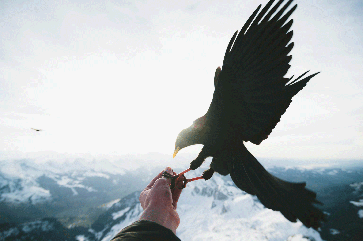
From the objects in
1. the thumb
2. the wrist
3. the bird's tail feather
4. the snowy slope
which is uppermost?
the bird's tail feather

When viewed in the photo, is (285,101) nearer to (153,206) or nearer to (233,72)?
(233,72)

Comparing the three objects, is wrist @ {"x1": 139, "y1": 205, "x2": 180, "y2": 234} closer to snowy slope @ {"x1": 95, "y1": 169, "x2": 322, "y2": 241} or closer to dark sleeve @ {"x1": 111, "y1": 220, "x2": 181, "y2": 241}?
dark sleeve @ {"x1": 111, "y1": 220, "x2": 181, "y2": 241}

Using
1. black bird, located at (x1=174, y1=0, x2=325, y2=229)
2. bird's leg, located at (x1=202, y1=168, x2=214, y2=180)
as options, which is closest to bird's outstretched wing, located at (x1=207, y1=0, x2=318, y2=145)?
black bird, located at (x1=174, y1=0, x2=325, y2=229)

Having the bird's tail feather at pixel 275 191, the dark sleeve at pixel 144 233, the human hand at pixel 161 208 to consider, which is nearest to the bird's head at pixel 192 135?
the bird's tail feather at pixel 275 191

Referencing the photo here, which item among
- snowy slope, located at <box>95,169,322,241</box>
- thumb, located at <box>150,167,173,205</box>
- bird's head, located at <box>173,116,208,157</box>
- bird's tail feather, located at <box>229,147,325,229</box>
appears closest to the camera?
bird's tail feather, located at <box>229,147,325,229</box>

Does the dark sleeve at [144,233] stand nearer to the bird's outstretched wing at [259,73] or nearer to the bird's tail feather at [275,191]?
the bird's tail feather at [275,191]

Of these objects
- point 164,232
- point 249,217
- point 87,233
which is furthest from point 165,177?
point 249,217

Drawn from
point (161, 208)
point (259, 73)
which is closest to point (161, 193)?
point (161, 208)

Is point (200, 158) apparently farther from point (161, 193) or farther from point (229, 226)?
point (229, 226)
